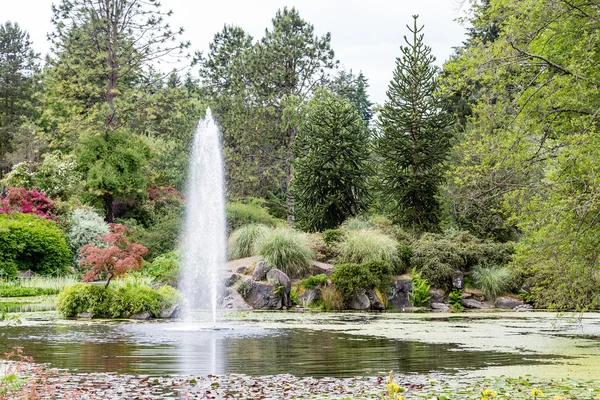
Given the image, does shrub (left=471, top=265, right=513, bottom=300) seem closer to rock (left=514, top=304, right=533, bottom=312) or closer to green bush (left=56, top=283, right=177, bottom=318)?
rock (left=514, top=304, right=533, bottom=312)

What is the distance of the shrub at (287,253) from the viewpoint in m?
22.4

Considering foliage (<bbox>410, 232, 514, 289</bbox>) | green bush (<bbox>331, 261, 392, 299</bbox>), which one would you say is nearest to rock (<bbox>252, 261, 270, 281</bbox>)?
green bush (<bbox>331, 261, 392, 299</bbox>)

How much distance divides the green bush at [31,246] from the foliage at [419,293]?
1297 cm

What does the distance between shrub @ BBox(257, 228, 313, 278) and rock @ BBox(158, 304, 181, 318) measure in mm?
4456

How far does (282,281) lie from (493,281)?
676 centimetres

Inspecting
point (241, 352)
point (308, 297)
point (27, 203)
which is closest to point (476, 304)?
point (308, 297)

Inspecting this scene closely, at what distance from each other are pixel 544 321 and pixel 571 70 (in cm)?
819

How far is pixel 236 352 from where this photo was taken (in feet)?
35.7

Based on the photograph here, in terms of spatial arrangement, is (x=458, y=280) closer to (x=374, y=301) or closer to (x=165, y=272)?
(x=374, y=301)

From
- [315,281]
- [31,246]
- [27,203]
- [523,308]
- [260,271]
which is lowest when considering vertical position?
[523,308]

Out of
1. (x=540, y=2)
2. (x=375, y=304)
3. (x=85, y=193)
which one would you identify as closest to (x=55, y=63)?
(x=85, y=193)

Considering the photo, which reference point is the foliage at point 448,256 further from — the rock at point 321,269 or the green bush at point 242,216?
the green bush at point 242,216

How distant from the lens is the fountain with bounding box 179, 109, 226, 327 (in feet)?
62.4

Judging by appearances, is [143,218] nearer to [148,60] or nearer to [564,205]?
[148,60]
